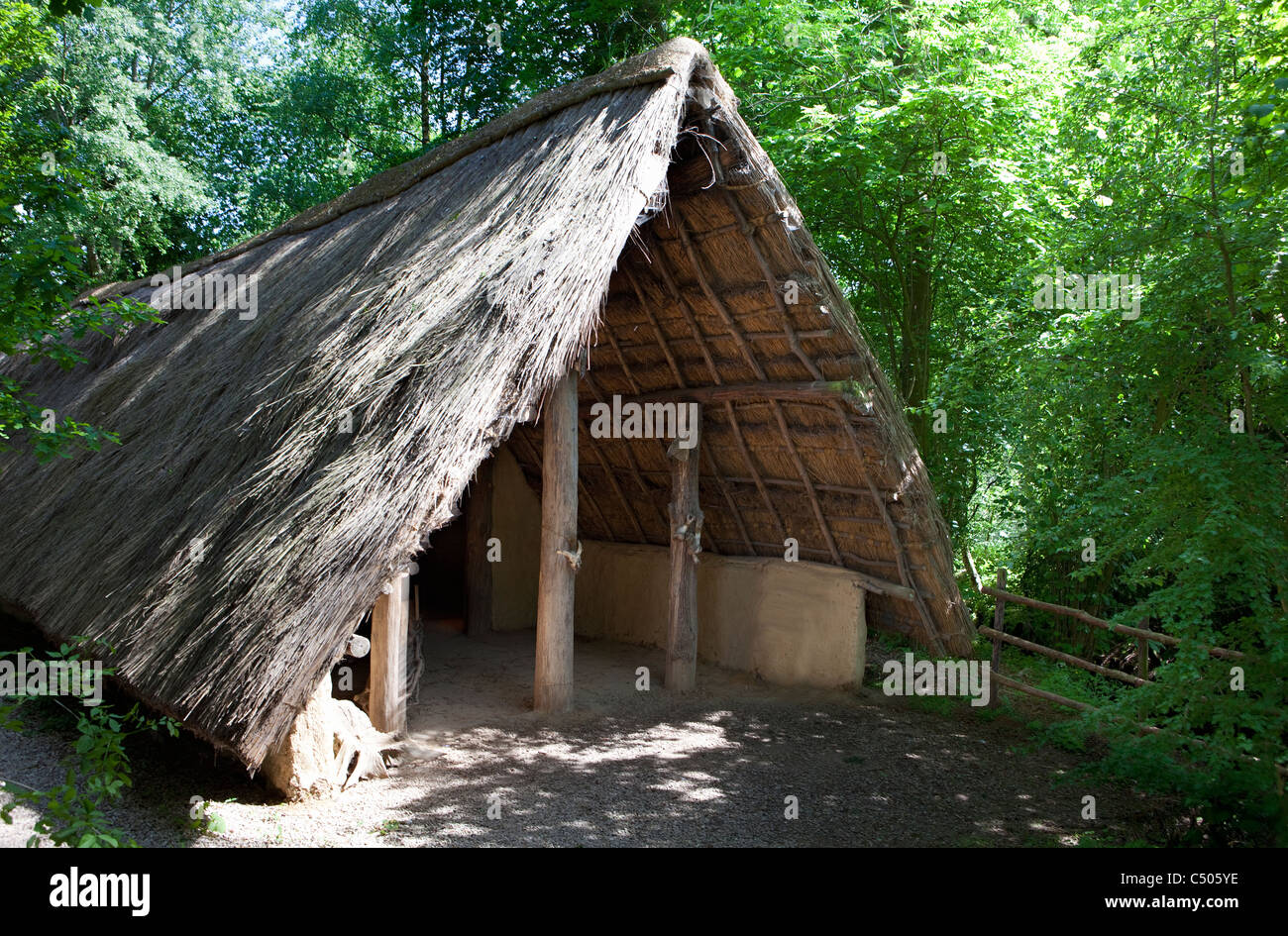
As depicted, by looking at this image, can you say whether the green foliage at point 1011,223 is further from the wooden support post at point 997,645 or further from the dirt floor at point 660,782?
the dirt floor at point 660,782

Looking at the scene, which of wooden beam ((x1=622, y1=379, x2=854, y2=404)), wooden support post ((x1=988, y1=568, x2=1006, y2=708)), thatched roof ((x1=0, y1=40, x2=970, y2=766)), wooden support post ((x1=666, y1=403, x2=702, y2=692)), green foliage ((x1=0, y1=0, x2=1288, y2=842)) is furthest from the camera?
wooden support post ((x1=666, y1=403, x2=702, y2=692))

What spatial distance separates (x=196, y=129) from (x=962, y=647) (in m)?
20.4

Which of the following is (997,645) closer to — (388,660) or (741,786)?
(741,786)

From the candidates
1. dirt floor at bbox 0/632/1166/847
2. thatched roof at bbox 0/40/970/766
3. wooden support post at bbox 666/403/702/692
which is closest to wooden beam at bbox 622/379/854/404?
thatched roof at bbox 0/40/970/766

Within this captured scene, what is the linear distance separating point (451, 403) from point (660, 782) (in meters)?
2.58

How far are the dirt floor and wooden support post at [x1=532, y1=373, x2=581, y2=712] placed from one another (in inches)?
23.7

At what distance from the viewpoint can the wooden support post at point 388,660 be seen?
5.62m

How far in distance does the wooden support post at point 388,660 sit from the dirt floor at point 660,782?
0.36 metres

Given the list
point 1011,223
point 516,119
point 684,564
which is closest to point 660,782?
point 684,564

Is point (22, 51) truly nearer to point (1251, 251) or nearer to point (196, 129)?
point (196, 129)

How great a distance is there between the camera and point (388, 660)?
18.5 feet

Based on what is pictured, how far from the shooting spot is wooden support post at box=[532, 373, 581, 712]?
6324 millimetres

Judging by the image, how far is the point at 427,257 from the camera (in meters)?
6.24

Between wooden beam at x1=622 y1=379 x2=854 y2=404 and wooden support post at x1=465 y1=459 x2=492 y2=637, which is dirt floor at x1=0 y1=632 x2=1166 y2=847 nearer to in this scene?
wooden support post at x1=465 y1=459 x2=492 y2=637
